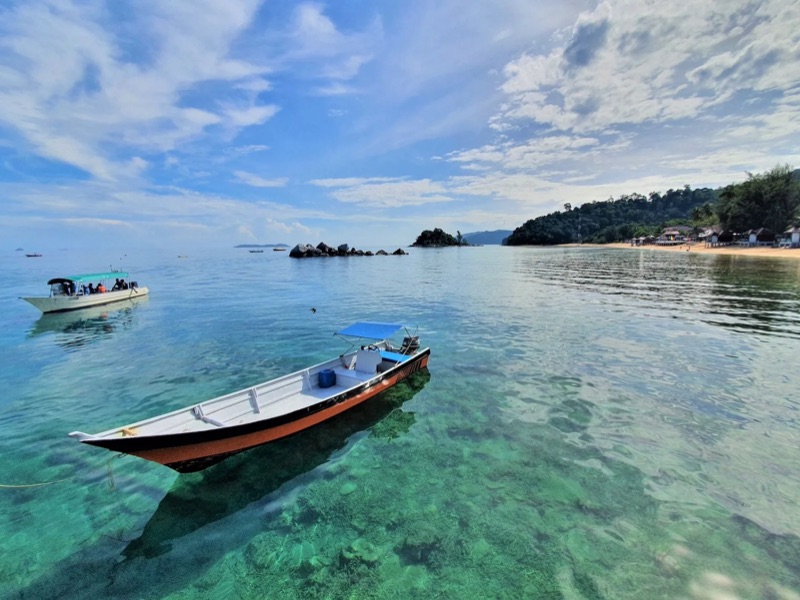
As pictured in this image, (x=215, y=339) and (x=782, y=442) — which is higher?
(x=215, y=339)

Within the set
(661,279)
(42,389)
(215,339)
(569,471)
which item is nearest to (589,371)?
(569,471)

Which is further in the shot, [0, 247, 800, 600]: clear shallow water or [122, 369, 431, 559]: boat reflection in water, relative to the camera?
[122, 369, 431, 559]: boat reflection in water

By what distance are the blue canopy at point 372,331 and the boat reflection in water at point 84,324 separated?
21.7 m

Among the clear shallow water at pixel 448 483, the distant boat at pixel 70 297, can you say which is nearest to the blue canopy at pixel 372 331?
the clear shallow water at pixel 448 483

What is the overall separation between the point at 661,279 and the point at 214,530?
6270 cm

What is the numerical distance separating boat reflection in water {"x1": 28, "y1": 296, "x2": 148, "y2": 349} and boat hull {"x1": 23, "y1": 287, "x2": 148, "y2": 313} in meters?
0.54

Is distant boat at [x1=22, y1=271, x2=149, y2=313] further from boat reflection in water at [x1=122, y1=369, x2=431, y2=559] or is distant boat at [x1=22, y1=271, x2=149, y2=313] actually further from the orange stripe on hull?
the orange stripe on hull

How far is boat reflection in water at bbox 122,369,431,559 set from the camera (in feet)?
30.1

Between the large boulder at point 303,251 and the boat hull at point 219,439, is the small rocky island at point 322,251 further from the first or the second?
the boat hull at point 219,439

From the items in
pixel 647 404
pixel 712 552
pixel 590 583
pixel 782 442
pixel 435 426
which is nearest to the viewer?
pixel 590 583

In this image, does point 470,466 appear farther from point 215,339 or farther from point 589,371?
point 215,339

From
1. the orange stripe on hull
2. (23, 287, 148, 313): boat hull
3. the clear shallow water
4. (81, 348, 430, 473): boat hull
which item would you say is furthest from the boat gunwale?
(23, 287, 148, 313): boat hull

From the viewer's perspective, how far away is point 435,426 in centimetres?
1405

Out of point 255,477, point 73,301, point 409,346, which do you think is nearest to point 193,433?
point 255,477
